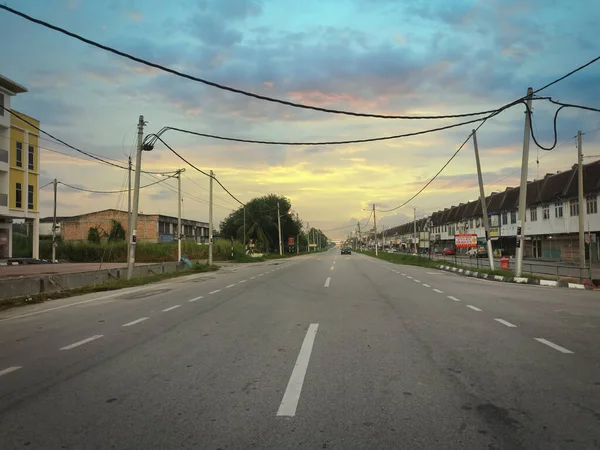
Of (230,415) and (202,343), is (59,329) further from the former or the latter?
(230,415)

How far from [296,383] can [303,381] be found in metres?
0.12

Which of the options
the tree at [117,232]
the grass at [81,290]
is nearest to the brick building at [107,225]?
the tree at [117,232]

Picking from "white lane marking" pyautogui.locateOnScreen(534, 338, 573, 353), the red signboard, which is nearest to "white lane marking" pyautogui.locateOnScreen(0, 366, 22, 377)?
"white lane marking" pyautogui.locateOnScreen(534, 338, 573, 353)

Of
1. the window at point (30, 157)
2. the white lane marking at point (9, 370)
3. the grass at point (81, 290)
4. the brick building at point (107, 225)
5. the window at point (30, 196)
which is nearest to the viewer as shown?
the white lane marking at point (9, 370)

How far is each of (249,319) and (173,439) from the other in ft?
21.1

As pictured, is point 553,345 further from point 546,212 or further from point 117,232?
point 117,232

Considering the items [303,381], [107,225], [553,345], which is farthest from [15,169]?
[553,345]

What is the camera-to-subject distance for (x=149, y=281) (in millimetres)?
23797

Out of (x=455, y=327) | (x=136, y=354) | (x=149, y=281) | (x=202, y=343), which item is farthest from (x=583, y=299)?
(x=149, y=281)

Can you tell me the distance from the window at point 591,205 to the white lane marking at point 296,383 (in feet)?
144

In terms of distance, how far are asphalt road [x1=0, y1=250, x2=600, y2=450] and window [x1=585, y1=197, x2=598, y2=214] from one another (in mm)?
38007

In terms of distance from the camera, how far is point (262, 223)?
8362cm

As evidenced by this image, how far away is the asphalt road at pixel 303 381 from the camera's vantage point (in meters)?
4.05

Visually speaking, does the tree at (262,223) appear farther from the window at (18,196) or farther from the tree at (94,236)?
the window at (18,196)
